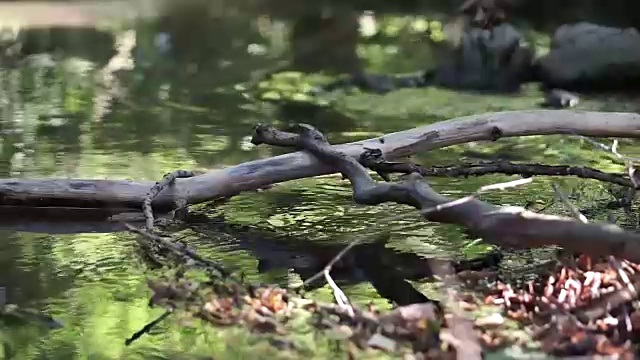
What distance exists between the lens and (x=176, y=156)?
3.93 meters

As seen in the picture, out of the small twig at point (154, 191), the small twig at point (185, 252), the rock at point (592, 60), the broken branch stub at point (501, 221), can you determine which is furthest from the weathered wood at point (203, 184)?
the rock at point (592, 60)

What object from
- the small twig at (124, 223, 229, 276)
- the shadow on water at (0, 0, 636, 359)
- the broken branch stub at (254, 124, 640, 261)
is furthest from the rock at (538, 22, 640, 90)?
the small twig at (124, 223, 229, 276)

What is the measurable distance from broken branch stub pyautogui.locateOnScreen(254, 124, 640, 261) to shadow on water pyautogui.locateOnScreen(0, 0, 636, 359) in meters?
0.22

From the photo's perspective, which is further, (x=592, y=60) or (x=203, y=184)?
(x=592, y=60)

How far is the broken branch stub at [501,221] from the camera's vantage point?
2129 millimetres

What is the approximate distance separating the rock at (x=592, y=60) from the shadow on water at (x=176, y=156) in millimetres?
529

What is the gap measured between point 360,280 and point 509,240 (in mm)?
519

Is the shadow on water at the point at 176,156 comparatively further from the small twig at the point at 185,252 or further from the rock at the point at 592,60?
the rock at the point at 592,60

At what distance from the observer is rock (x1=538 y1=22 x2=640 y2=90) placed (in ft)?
18.5

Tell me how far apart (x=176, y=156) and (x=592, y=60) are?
2.91 meters

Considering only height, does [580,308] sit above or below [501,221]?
below

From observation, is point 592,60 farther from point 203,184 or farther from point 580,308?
point 580,308

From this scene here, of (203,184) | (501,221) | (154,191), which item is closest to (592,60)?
(203,184)

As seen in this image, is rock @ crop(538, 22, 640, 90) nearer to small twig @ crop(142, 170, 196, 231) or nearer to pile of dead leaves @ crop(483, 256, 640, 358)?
small twig @ crop(142, 170, 196, 231)
